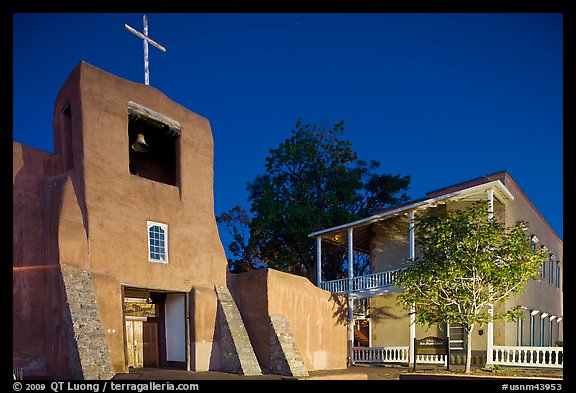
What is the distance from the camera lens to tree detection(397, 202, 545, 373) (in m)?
14.7

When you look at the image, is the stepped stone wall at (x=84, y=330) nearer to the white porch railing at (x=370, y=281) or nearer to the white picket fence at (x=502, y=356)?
the white porch railing at (x=370, y=281)

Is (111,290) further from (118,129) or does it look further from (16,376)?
(118,129)

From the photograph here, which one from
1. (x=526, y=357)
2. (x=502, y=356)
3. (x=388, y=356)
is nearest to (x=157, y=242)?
(x=388, y=356)

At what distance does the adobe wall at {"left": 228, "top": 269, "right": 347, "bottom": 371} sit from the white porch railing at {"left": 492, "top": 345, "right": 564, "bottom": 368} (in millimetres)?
5684

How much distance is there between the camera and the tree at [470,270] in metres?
14.7

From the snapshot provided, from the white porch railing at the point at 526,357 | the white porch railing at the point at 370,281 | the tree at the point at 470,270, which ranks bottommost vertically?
the white porch railing at the point at 526,357

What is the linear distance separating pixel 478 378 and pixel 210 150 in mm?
11201

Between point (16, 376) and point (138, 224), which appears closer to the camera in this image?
point (16, 376)

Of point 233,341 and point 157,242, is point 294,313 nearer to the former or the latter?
point 233,341

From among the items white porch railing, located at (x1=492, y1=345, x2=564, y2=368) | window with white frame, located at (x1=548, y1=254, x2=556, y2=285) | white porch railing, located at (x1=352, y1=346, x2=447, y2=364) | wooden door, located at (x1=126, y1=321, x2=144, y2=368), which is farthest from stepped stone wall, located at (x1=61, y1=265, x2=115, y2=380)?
window with white frame, located at (x1=548, y1=254, x2=556, y2=285)

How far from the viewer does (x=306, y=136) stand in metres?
32.2

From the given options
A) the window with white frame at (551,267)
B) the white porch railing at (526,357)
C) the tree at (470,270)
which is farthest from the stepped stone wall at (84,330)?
the window with white frame at (551,267)

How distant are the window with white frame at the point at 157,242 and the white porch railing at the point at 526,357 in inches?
446
